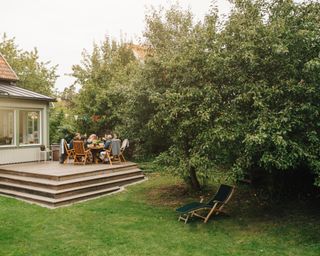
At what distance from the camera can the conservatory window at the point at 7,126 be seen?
539 inches

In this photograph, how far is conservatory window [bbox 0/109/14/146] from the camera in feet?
44.9

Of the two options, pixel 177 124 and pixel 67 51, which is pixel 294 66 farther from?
pixel 67 51

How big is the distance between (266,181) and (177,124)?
2.91 meters

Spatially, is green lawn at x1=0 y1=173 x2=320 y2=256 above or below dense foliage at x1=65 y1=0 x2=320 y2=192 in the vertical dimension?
below

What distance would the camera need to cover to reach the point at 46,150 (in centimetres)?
1477

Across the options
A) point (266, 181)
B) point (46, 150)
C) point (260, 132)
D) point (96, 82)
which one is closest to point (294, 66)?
point (260, 132)

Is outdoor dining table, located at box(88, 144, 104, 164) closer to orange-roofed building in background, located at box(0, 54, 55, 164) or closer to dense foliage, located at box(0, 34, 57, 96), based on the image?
orange-roofed building in background, located at box(0, 54, 55, 164)

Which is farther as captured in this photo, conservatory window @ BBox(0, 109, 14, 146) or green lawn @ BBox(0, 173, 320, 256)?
conservatory window @ BBox(0, 109, 14, 146)

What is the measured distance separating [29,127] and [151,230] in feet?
31.9

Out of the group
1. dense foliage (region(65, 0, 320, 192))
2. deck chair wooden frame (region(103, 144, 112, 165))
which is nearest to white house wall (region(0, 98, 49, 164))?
deck chair wooden frame (region(103, 144, 112, 165))

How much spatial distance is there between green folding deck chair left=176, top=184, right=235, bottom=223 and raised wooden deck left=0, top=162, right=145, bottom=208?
345 cm

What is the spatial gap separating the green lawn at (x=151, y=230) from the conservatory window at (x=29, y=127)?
5.50 metres

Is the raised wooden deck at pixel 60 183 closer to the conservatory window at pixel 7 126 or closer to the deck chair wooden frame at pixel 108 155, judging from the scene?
the deck chair wooden frame at pixel 108 155

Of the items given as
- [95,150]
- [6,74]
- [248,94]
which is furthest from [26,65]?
[248,94]
